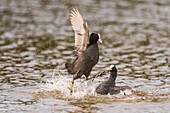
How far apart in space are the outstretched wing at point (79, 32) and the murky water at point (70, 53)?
0.87 metres

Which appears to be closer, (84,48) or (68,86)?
(84,48)

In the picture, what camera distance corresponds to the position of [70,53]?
15.7 m

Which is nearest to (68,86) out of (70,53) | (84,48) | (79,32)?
(84,48)

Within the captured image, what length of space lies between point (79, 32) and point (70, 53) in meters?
4.03

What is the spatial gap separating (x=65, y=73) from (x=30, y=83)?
4.73 ft

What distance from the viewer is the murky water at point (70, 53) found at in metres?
10.7

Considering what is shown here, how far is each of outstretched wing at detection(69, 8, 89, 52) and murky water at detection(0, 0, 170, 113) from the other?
2.85 ft

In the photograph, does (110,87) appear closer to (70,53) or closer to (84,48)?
(84,48)

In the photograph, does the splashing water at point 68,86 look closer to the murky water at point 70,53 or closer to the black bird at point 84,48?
the murky water at point 70,53

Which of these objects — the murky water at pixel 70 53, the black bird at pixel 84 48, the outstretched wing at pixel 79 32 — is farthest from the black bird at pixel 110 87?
the outstretched wing at pixel 79 32

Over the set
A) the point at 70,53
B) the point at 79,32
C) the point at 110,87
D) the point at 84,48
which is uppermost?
the point at 79,32

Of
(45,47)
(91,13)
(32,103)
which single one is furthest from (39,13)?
(32,103)

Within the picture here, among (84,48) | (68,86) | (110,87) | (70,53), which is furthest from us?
(70,53)

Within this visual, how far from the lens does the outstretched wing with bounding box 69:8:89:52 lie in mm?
11570
